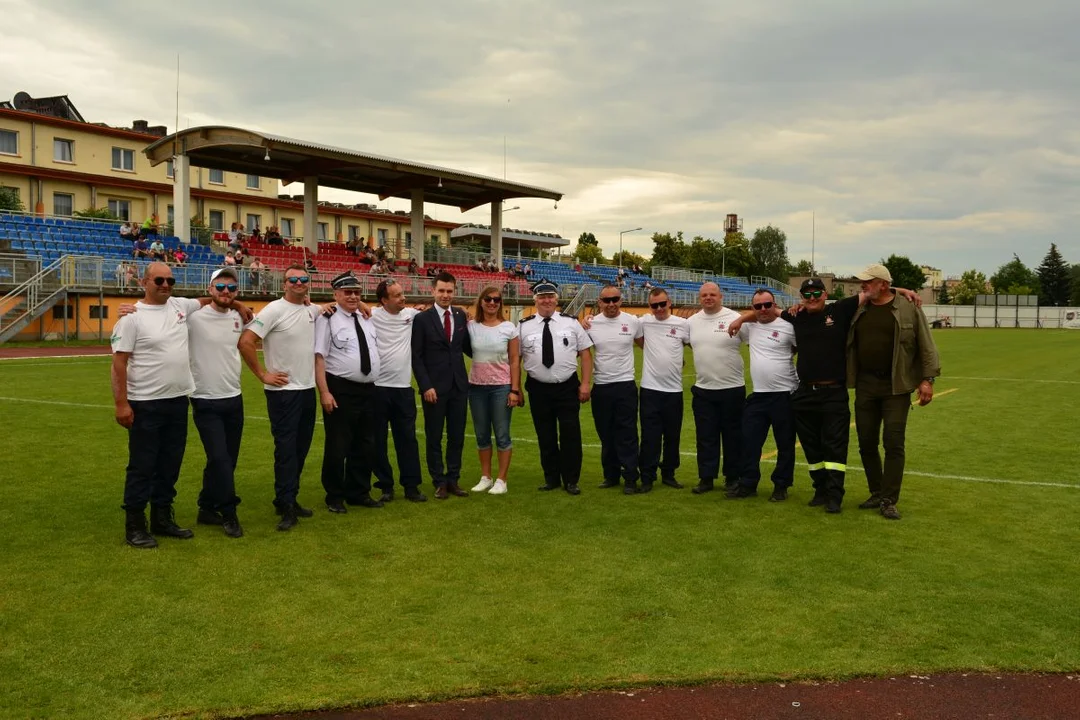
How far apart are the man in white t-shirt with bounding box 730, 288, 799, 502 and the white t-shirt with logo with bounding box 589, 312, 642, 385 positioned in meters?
1.14

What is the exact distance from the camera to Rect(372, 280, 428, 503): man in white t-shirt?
313 inches

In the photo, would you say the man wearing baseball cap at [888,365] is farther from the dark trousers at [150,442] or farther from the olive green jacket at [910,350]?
the dark trousers at [150,442]

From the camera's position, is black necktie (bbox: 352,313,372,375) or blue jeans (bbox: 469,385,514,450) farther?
blue jeans (bbox: 469,385,514,450)

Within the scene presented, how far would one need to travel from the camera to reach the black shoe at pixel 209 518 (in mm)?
7152

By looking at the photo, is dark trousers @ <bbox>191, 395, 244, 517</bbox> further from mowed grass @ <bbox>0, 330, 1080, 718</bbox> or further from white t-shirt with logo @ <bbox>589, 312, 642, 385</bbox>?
white t-shirt with logo @ <bbox>589, 312, 642, 385</bbox>

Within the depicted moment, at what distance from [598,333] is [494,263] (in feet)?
134

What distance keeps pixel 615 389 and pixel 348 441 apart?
2521 mm

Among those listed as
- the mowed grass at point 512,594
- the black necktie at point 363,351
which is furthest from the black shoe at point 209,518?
the black necktie at point 363,351

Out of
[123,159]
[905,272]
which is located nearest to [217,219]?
[123,159]

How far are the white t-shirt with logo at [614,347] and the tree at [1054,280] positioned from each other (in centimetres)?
13533

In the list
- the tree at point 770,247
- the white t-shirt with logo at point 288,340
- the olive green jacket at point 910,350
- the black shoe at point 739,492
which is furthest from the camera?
the tree at point 770,247

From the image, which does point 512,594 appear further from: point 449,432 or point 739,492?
point 739,492

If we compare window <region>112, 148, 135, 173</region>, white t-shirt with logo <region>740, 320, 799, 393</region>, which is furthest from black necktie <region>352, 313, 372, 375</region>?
window <region>112, 148, 135, 173</region>

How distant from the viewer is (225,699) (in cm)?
404
